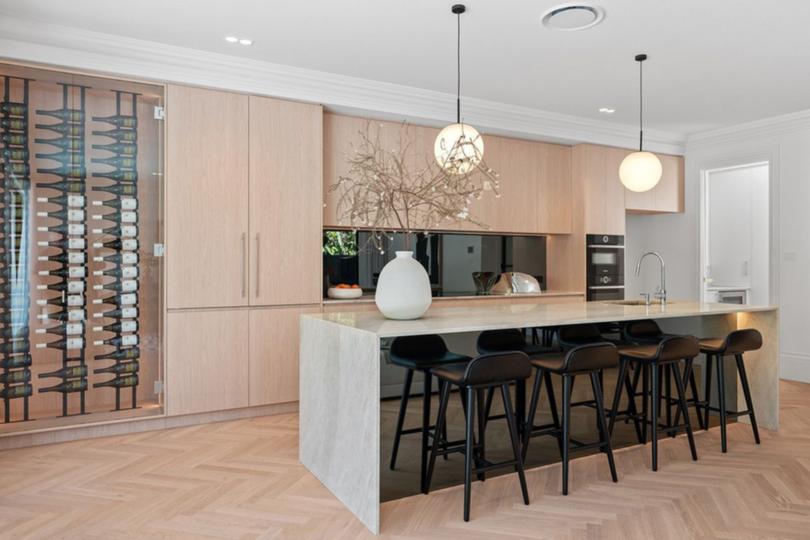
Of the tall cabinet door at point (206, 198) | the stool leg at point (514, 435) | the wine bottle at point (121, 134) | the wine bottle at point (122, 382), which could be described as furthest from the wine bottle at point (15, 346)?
the stool leg at point (514, 435)

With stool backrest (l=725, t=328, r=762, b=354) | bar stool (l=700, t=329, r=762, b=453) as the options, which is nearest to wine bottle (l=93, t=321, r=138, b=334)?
bar stool (l=700, t=329, r=762, b=453)

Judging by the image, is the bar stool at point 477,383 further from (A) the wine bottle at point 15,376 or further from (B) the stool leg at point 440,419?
(A) the wine bottle at point 15,376

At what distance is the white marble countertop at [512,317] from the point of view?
257 centimetres

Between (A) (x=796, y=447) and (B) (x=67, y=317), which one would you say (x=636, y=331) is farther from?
(B) (x=67, y=317)

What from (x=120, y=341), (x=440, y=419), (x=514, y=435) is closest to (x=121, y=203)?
(x=120, y=341)

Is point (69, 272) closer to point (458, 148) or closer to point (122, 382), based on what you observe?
point (122, 382)

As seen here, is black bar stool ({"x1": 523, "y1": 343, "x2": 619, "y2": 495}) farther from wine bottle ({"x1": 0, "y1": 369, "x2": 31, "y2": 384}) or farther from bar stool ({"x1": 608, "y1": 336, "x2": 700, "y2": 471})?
wine bottle ({"x1": 0, "y1": 369, "x2": 31, "y2": 384})

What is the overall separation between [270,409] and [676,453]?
2.80 metres

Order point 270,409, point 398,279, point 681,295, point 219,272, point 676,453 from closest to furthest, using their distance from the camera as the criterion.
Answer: point 398,279 < point 676,453 < point 219,272 < point 270,409 < point 681,295

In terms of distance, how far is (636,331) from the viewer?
3.78m

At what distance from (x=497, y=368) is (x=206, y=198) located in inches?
98.4

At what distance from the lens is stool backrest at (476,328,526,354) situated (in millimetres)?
3133

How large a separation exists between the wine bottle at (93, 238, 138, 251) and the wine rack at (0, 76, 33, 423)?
0.41 m

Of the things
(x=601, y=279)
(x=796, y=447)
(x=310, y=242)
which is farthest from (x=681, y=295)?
(x=310, y=242)
